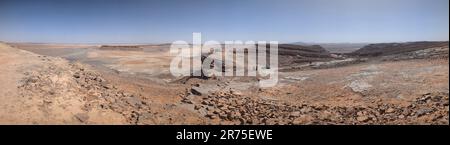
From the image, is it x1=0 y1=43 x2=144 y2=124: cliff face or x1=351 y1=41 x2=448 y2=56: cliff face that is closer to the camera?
x1=0 y1=43 x2=144 y2=124: cliff face

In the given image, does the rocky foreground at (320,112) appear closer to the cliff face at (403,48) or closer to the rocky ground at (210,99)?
the rocky ground at (210,99)

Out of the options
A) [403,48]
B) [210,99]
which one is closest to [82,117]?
[210,99]

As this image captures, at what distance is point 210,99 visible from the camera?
40.5 ft

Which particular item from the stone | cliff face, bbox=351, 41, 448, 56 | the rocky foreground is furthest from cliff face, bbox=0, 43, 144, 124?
cliff face, bbox=351, 41, 448, 56

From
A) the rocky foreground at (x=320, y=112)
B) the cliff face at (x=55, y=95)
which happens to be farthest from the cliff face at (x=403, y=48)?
the cliff face at (x=55, y=95)

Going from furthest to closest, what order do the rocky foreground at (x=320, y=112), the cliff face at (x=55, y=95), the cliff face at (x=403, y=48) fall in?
the cliff face at (x=403, y=48)
the rocky foreground at (x=320, y=112)
the cliff face at (x=55, y=95)

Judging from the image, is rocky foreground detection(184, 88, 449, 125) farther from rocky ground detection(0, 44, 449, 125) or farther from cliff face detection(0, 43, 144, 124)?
cliff face detection(0, 43, 144, 124)

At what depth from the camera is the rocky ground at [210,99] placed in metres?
8.48

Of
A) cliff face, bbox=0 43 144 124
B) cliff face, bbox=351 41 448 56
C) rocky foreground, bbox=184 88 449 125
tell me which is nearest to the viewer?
cliff face, bbox=0 43 144 124

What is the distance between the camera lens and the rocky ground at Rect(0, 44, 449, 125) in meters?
8.48

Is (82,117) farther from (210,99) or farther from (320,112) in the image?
(320,112)
